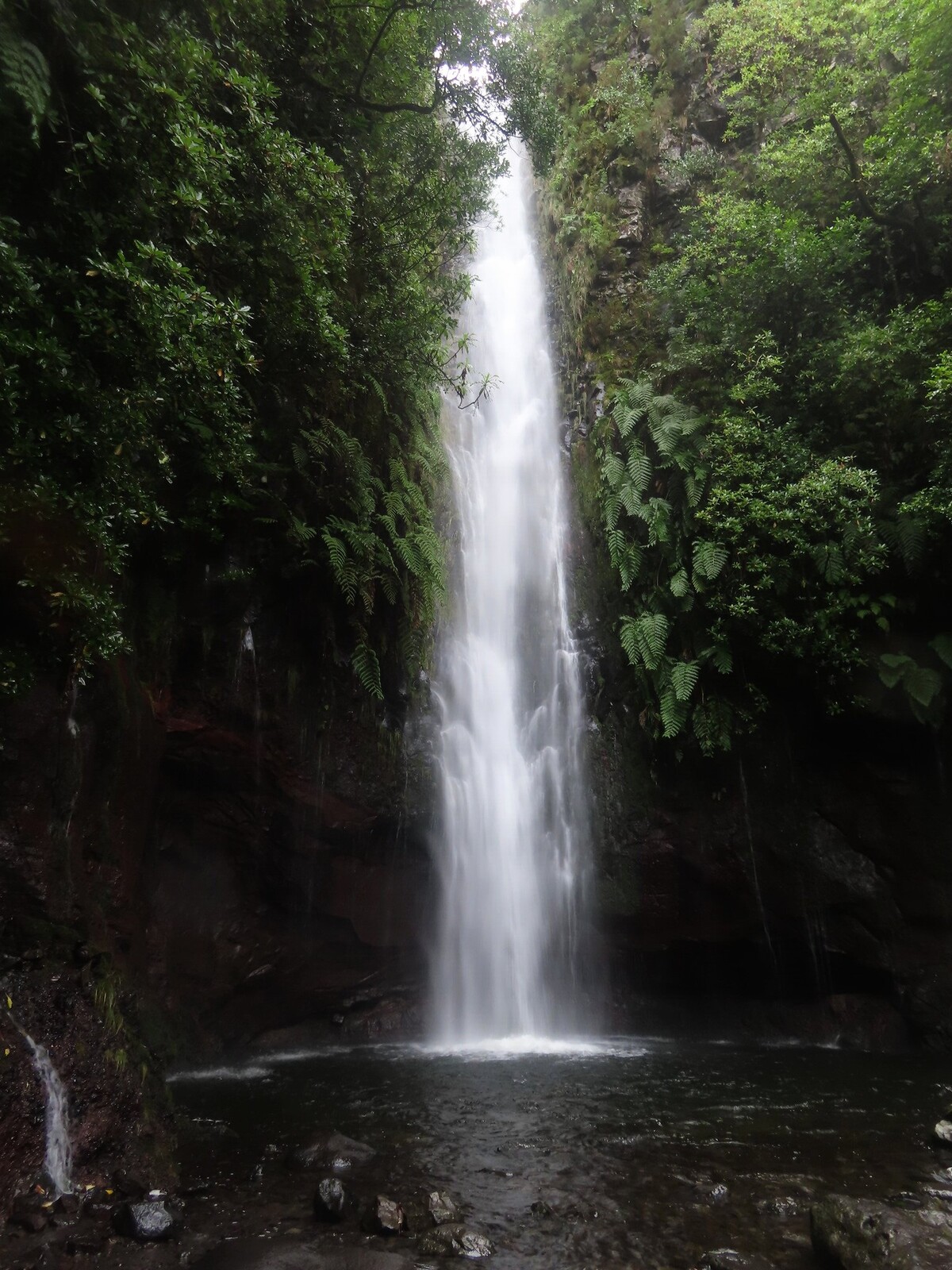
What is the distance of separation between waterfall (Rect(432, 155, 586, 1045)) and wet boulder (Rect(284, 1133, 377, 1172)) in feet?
18.0

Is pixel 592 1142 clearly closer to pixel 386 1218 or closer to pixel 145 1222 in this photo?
pixel 386 1218

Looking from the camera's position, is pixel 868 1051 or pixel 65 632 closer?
pixel 65 632

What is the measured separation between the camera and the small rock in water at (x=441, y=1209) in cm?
505

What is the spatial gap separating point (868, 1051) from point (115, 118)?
45.1 ft

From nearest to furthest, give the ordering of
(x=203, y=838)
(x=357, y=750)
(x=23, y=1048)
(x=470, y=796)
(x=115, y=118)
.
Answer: (x=23, y=1048) → (x=115, y=118) → (x=203, y=838) → (x=357, y=750) → (x=470, y=796)

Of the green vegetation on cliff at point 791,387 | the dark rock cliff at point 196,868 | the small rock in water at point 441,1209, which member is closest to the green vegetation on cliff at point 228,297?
the dark rock cliff at point 196,868

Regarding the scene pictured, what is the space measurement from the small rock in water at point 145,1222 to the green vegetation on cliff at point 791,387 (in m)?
8.03

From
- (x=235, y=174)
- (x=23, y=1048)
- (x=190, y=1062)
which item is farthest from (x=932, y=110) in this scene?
(x=190, y=1062)

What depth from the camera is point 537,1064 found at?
375 inches

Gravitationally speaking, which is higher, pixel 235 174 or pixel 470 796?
pixel 235 174

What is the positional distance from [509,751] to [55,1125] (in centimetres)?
864

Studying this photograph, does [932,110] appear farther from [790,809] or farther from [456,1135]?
A: [456,1135]

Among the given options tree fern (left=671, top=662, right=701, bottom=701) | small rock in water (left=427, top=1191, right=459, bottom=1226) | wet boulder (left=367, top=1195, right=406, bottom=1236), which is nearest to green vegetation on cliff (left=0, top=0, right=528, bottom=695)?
tree fern (left=671, top=662, right=701, bottom=701)

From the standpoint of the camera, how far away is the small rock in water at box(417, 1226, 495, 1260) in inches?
184
